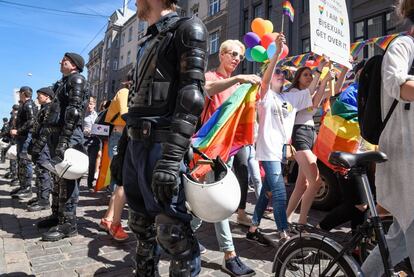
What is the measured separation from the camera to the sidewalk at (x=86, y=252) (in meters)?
2.94

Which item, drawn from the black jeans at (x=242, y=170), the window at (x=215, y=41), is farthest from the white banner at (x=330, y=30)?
the window at (x=215, y=41)

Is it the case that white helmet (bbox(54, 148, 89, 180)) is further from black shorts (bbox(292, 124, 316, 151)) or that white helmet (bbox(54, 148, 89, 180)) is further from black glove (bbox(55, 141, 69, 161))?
black shorts (bbox(292, 124, 316, 151))

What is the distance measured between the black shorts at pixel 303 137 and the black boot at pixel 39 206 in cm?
391

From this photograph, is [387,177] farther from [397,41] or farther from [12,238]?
[12,238]

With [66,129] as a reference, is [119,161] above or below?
below

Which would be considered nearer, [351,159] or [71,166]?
[351,159]

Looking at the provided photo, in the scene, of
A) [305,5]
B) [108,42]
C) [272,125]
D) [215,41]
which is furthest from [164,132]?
[108,42]

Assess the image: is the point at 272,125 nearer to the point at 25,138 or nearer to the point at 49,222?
the point at 49,222

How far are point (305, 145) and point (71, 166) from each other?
248 cm

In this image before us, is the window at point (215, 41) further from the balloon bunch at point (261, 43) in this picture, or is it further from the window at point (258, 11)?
the balloon bunch at point (261, 43)

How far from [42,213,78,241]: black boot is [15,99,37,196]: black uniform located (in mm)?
3109

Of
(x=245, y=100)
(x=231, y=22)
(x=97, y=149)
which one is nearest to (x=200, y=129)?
(x=245, y=100)

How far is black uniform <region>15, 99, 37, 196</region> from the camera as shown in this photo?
655cm

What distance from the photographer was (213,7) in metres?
25.4
